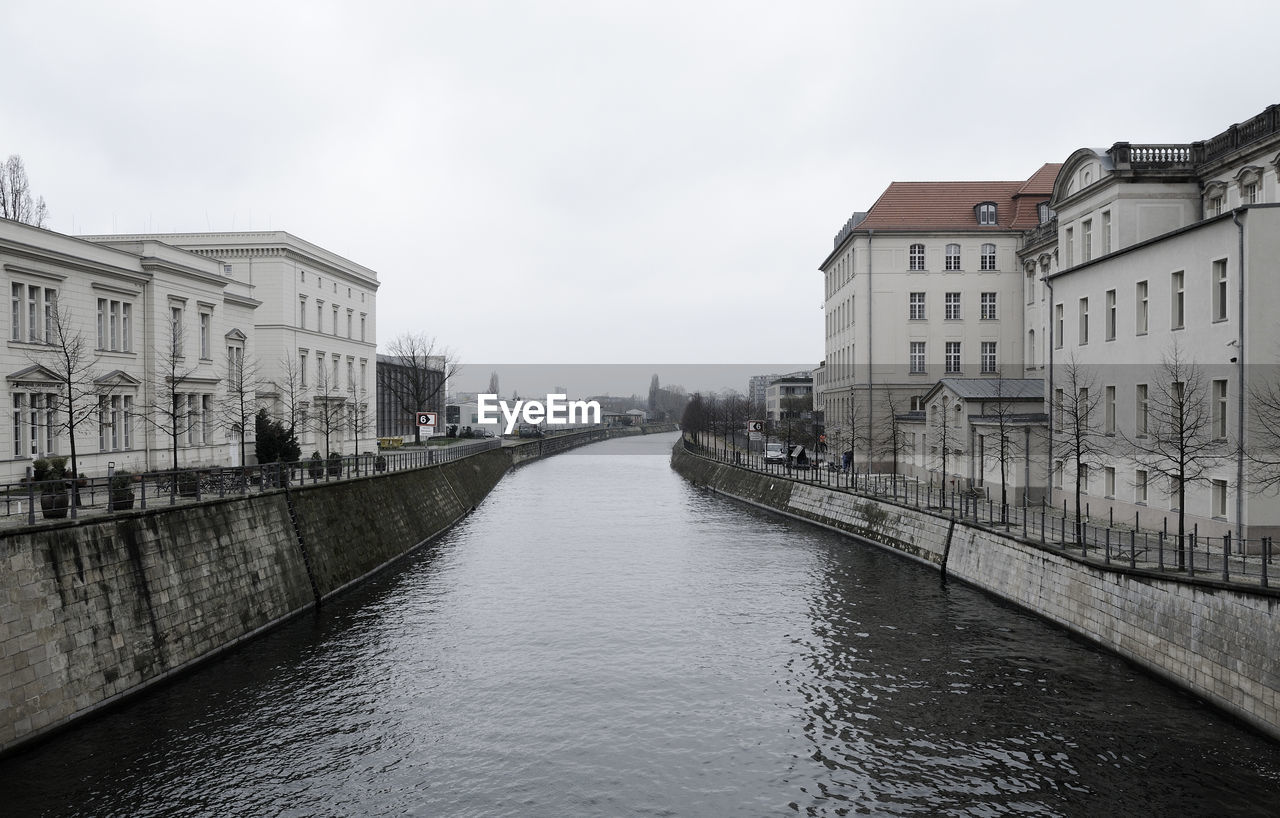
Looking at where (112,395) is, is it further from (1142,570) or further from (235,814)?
(1142,570)

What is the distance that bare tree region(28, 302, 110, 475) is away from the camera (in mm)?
33188

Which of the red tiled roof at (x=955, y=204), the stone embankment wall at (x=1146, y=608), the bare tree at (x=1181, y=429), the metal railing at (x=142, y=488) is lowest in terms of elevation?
the stone embankment wall at (x=1146, y=608)

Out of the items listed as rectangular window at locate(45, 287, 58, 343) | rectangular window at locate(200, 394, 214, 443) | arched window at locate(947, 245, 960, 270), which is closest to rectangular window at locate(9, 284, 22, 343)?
rectangular window at locate(45, 287, 58, 343)

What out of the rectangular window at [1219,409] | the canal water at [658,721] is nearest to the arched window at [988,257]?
the canal water at [658,721]

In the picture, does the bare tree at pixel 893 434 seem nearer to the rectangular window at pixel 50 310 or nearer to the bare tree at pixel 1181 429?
the bare tree at pixel 1181 429

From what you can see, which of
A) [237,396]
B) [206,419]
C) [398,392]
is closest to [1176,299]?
[206,419]

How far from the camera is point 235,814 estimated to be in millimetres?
13625

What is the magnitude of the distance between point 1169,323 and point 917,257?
115 feet

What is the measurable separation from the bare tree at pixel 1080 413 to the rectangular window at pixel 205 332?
42.1m

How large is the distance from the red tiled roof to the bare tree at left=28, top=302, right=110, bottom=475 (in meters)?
47.6

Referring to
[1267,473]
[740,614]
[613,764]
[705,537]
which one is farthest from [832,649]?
[705,537]

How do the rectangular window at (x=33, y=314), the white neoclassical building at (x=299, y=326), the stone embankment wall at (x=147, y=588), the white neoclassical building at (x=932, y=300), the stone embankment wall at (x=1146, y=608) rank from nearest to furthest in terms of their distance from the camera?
the stone embankment wall at (x=147, y=588) < the stone embankment wall at (x=1146, y=608) < the rectangular window at (x=33, y=314) < the white neoclassical building at (x=299, y=326) < the white neoclassical building at (x=932, y=300)

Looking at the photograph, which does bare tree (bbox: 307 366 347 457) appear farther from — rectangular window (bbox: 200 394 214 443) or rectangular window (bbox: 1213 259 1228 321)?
rectangular window (bbox: 1213 259 1228 321)

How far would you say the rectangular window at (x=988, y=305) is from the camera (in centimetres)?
6097
